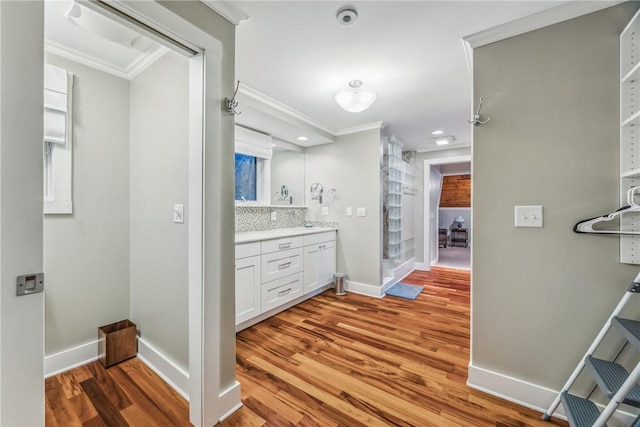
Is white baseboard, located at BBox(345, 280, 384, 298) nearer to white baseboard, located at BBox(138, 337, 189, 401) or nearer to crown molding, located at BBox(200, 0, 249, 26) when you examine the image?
white baseboard, located at BBox(138, 337, 189, 401)

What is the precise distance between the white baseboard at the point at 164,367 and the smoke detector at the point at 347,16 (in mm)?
2331

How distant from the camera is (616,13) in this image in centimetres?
132

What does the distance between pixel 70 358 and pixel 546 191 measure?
3.36 m

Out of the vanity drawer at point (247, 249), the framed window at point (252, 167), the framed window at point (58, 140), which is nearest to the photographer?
the framed window at point (58, 140)

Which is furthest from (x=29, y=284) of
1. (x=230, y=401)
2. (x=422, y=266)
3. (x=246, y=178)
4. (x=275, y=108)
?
(x=422, y=266)

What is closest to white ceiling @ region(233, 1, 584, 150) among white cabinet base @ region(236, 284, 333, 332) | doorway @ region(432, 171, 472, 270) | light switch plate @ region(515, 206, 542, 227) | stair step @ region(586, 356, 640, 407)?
light switch plate @ region(515, 206, 542, 227)

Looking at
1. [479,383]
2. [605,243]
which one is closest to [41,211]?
[479,383]

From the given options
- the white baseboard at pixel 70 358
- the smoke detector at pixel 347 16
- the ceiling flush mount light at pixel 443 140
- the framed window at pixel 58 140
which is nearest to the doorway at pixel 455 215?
the ceiling flush mount light at pixel 443 140

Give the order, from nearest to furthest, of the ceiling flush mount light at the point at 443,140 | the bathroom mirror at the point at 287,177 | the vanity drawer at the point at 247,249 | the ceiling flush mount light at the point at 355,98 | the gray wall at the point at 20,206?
the gray wall at the point at 20,206, the ceiling flush mount light at the point at 355,98, the vanity drawer at the point at 247,249, the bathroom mirror at the point at 287,177, the ceiling flush mount light at the point at 443,140

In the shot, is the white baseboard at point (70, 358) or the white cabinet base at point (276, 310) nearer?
the white baseboard at point (70, 358)

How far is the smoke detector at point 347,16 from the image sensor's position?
1.42m

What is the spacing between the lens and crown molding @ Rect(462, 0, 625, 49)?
1.35 meters

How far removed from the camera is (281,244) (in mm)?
2756

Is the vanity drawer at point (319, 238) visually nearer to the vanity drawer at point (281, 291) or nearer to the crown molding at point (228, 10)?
the vanity drawer at point (281, 291)
